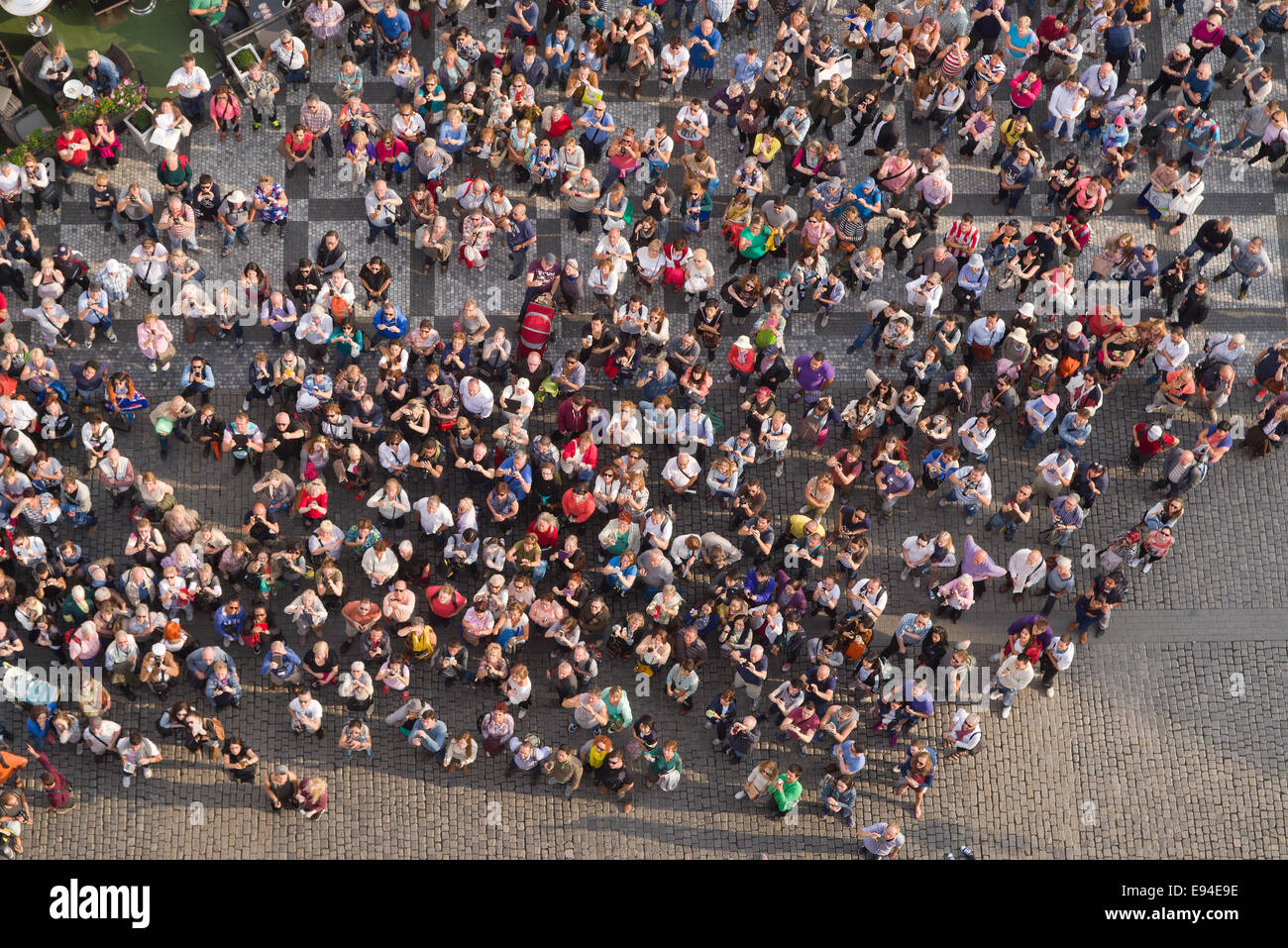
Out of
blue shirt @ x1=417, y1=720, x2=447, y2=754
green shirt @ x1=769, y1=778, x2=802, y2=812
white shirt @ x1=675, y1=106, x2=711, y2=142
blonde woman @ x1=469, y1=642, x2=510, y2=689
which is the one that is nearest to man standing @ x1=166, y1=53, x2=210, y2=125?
white shirt @ x1=675, y1=106, x2=711, y2=142

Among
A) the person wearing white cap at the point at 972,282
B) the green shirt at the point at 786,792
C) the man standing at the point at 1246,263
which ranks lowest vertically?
the green shirt at the point at 786,792

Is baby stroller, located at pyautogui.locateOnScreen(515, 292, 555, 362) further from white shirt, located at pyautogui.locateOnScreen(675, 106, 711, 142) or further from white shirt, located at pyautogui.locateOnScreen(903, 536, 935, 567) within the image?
white shirt, located at pyautogui.locateOnScreen(903, 536, 935, 567)

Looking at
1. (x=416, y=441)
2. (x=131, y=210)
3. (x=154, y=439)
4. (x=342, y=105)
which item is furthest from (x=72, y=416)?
(x=342, y=105)

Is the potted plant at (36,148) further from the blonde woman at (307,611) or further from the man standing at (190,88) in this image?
the blonde woman at (307,611)

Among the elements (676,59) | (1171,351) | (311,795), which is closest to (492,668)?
(311,795)

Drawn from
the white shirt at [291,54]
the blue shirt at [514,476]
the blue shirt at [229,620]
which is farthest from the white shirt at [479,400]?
the white shirt at [291,54]

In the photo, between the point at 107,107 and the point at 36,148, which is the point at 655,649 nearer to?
the point at 107,107
